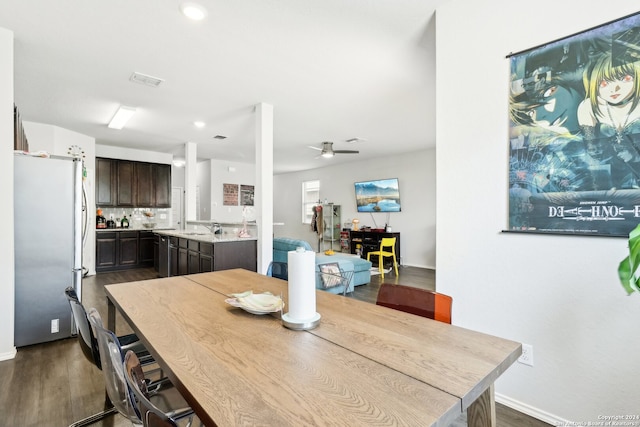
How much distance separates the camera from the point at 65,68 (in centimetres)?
320

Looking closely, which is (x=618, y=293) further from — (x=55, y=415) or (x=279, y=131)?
(x=279, y=131)

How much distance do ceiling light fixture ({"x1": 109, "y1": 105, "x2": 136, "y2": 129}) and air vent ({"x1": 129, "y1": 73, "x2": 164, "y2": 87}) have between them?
105 centimetres

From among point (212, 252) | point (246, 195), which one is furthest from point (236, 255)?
point (246, 195)

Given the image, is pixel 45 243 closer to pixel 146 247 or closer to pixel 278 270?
pixel 278 270

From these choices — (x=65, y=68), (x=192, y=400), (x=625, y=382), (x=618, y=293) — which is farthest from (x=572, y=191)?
(x=65, y=68)

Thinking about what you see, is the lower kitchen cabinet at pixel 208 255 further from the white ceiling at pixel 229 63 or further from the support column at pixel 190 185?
the white ceiling at pixel 229 63

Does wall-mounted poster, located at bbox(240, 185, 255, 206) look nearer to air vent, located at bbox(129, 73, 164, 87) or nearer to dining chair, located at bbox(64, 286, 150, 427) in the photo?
air vent, located at bbox(129, 73, 164, 87)

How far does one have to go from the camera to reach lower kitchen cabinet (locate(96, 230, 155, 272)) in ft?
20.7

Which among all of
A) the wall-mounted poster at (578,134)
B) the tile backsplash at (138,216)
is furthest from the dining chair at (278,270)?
the tile backsplash at (138,216)

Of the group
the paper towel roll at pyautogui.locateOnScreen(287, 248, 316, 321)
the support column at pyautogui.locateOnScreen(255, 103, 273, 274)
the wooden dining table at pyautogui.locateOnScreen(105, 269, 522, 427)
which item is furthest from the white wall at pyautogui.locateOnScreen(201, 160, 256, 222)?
the paper towel roll at pyautogui.locateOnScreen(287, 248, 316, 321)

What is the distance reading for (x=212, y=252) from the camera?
13.7 ft

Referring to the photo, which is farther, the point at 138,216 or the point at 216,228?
the point at 138,216

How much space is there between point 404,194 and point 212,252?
4883 mm

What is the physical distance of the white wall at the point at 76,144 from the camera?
16.6 feet
